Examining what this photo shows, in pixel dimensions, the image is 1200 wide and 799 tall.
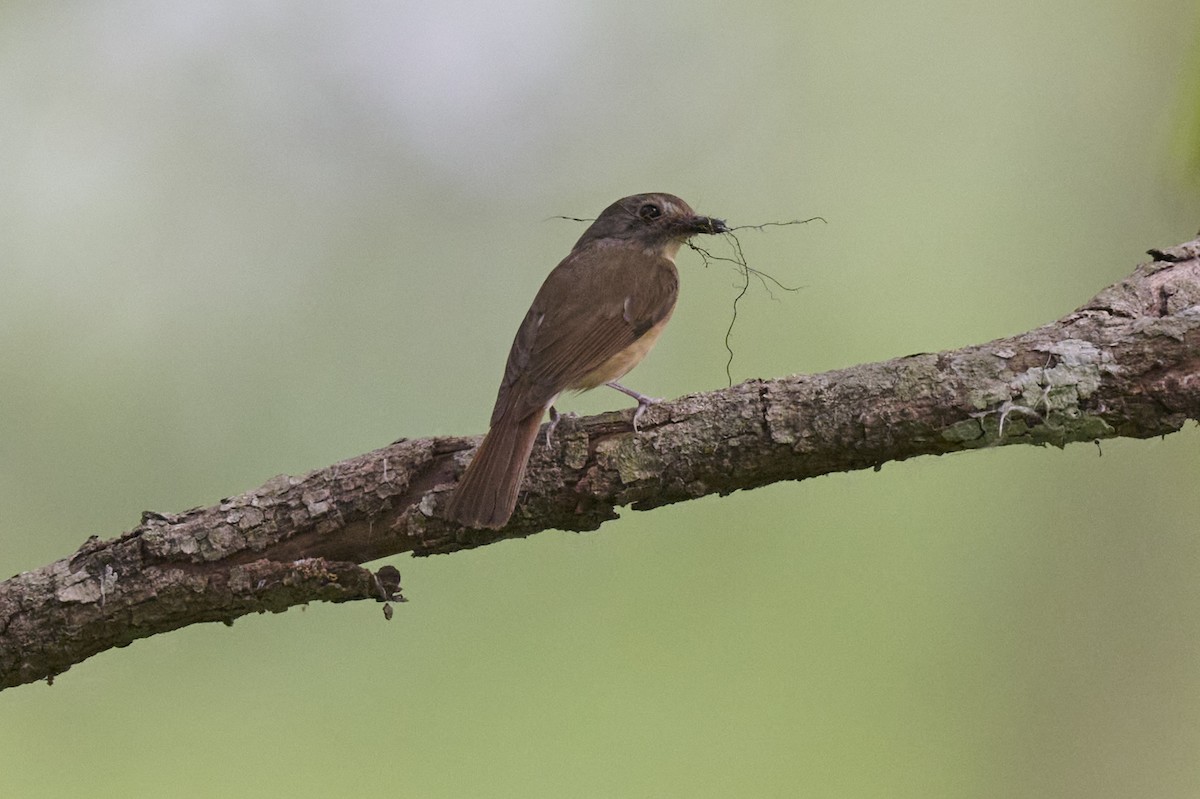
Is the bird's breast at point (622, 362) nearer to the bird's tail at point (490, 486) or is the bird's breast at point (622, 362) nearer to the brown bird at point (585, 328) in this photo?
the brown bird at point (585, 328)

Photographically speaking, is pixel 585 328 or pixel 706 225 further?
pixel 706 225

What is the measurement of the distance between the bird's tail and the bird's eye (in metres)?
1.68

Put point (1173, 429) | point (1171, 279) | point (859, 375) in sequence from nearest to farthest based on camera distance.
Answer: point (1173, 429) < point (859, 375) < point (1171, 279)

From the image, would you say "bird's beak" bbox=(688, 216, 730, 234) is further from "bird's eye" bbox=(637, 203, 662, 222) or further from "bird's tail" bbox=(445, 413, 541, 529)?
"bird's tail" bbox=(445, 413, 541, 529)

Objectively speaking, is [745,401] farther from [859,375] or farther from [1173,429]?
[1173,429]

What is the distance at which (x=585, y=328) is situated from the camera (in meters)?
3.81

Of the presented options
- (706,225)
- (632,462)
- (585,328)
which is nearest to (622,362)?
(585,328)

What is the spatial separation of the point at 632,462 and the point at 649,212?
1794mm

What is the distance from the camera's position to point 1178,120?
2316mm

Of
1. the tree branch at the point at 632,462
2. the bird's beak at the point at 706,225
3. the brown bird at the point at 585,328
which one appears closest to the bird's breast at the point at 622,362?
the brown bird at the point at 585,328

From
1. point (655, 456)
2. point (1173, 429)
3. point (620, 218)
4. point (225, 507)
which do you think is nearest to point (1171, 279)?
point (1173, 429)

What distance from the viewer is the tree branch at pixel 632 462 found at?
2.70m

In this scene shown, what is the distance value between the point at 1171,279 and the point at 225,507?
267 cm

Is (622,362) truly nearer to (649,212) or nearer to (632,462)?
(649,212)
